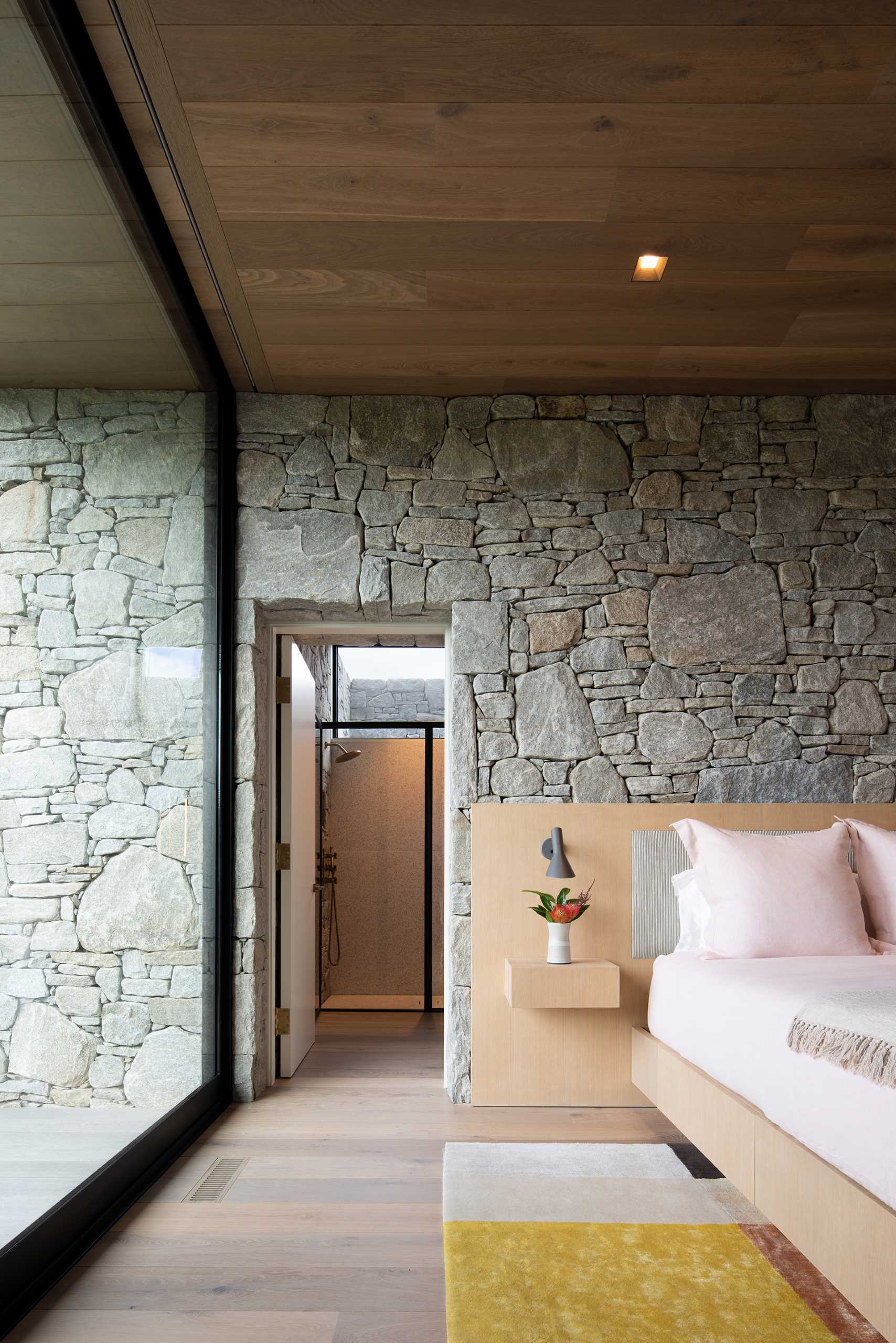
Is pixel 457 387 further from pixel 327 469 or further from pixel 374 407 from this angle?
pixel 327 469

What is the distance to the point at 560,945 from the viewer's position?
3.71 meters

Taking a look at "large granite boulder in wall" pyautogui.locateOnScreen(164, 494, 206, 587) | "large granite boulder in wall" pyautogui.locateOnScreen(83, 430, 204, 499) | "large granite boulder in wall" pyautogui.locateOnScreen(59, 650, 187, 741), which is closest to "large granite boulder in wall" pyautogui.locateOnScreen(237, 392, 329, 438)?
"large granite boulder in wall" pyautogui.locateOnScreen(83, 430, 204, 499)

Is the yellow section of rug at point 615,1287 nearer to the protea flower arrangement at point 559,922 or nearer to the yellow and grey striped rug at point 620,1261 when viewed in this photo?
the yellow and grey striped rug at point 620,1261

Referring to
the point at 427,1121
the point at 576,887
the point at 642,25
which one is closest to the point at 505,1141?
the point at 427,1121

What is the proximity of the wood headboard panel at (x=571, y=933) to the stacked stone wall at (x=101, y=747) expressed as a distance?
3.60 ft

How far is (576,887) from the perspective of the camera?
3.92 meters

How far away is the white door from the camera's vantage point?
14.1 feet

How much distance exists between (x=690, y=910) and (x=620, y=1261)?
5.04 feet

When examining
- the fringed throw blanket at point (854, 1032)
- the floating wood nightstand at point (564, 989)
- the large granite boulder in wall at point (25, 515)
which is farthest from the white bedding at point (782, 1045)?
the large granite boulder in wall at point (25, 515)

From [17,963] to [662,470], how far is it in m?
3.12

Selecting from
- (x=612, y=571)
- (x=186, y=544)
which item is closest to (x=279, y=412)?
(x=186, y=544)

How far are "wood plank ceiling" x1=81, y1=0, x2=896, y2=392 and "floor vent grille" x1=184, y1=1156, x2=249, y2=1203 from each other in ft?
9.26

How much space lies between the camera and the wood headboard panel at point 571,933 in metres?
3.83

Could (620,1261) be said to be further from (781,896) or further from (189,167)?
(189,167)
